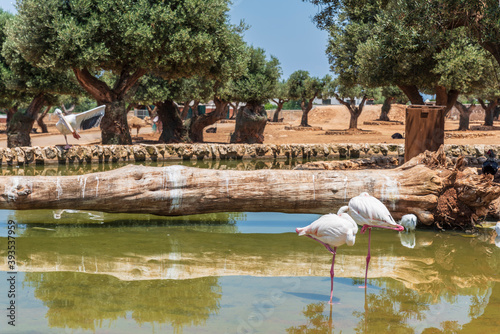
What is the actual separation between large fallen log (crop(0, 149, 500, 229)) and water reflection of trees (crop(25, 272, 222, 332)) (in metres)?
2.18

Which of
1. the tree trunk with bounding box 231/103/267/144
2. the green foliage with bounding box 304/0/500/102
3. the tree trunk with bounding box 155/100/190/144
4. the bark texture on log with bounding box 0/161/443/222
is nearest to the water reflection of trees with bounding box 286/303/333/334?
the bark texture on log with bounding box 0/161/443/222

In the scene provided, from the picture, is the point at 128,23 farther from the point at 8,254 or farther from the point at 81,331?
the point at 81,331

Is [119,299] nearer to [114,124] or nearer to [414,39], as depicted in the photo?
[414,39]

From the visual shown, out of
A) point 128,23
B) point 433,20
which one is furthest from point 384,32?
point 128,23

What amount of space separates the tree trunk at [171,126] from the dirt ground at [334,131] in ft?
10.3

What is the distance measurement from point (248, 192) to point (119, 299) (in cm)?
323

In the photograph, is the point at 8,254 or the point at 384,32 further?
the point at 384,32

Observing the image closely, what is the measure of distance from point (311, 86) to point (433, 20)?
109ft

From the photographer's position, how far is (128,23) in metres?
17.1

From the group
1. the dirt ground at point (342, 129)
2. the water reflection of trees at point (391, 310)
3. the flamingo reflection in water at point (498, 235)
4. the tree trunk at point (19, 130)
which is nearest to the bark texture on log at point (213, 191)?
the flamingo reflection in water at point (498, 235)

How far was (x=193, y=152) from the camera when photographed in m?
18.1

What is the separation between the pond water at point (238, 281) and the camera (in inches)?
179

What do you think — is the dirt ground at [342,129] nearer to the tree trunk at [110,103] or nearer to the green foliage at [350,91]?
the green foliage at [350,91]

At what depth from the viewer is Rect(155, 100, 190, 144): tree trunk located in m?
26.2
